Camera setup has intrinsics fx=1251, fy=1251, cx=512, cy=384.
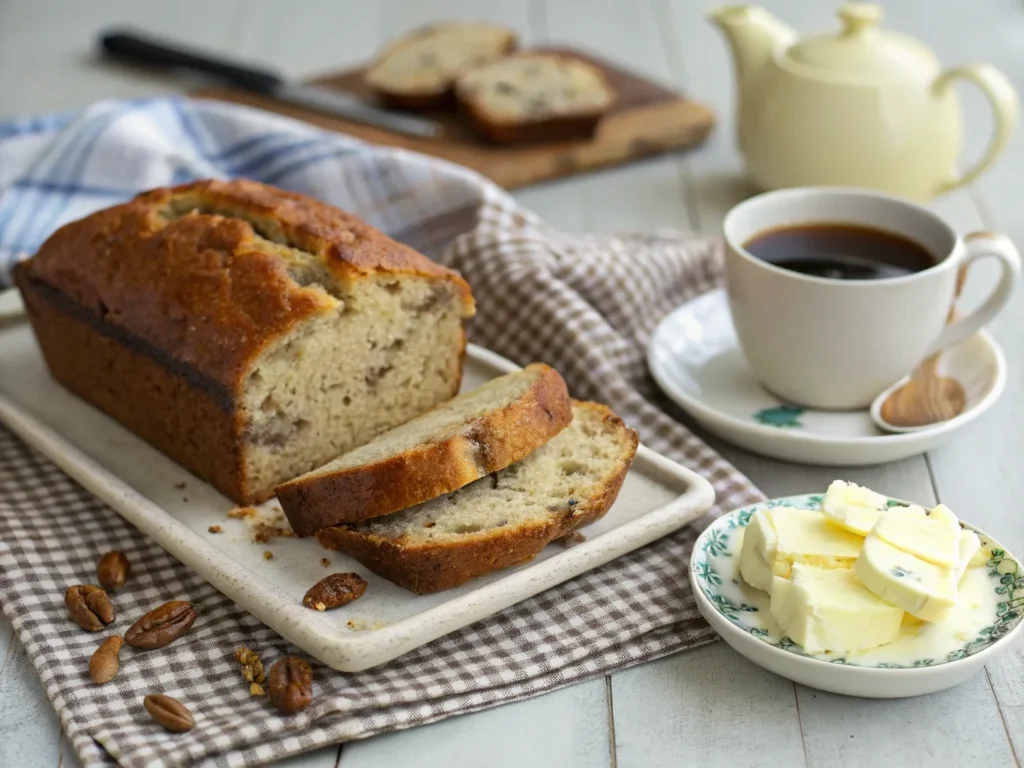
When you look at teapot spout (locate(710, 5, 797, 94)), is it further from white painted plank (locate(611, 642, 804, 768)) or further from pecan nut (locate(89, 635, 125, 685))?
pecan nut (locate(89, 635, 125, 685))

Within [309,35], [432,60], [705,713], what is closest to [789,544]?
[705,713]

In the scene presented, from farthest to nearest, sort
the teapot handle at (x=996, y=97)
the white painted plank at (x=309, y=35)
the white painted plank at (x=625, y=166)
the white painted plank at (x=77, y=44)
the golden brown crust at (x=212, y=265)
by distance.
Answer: the white painted plank at (x=309, y=35)
the white painted plank at (x=77, y=44)
the white painted plank at (x=625, y=166)
the teapot handle at (x=996, y=97)
the golden brown crust at (x=212, y=265)

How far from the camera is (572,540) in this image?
240 cm

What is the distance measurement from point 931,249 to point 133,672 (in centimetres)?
196

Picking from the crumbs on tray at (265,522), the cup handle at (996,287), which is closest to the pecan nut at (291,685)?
the crumbs on tray at (265,522)

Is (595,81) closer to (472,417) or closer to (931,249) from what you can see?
(931,249)

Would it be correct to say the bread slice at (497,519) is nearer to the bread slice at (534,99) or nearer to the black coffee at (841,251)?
the black coffee at (841,251)

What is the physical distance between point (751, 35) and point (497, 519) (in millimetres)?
2349

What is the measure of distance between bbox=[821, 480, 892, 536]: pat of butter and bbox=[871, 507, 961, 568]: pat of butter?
1.2 inches

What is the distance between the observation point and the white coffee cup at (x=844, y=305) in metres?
2.72

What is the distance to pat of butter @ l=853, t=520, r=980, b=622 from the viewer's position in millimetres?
1976

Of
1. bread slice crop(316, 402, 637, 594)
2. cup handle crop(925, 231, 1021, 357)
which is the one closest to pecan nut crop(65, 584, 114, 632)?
bread slice crop(316, 402, 637, 594)

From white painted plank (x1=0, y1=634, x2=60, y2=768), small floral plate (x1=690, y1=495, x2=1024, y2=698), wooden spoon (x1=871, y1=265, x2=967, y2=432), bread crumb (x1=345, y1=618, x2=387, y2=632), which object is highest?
bread crumb (x1=345, y1=618, x2=387, y2=632)

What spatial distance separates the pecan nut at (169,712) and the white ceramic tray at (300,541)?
0.22m
